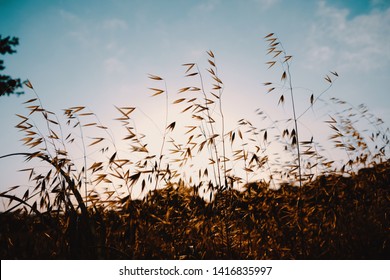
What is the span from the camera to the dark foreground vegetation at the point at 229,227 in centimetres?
200

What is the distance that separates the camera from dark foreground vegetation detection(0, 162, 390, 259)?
6.55 feet

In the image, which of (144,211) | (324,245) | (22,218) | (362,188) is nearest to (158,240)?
(144,211)

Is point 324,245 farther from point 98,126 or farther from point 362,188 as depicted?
point 98,126

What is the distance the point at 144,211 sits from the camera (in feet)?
8.55

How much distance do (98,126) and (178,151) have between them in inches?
38.1

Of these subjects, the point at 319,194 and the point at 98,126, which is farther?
the point at 319,194

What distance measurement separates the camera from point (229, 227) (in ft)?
8.66

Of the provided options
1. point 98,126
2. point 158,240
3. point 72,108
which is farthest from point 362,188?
point 72,108

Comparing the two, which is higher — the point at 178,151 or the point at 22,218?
the point at 178,151

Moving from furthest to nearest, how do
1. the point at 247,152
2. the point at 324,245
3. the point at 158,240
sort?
the point at 247,152 → the point at 158,240 → the point at 324,245
